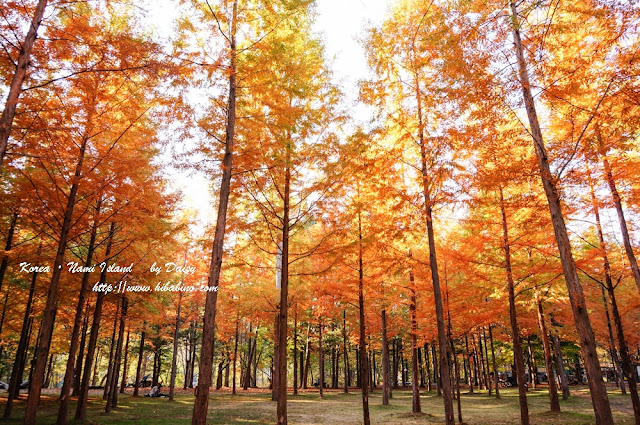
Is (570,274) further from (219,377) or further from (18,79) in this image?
(219,377)

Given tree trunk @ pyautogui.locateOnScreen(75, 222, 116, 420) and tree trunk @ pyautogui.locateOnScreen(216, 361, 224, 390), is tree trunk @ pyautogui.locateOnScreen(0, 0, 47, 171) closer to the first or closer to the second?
tree trunk @ pyautogui.locateOnScreen(75, 222, 116, 420)

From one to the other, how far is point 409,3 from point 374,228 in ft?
21.9

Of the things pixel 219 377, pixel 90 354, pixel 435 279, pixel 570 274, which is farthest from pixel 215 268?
pixel 219 377

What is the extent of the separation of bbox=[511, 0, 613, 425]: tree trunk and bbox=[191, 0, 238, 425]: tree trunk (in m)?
6.08

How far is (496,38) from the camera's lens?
24.1 feet

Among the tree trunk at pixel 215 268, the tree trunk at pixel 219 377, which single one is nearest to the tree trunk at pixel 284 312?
the tree trunk at pixel 215 268

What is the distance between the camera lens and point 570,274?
700 cm

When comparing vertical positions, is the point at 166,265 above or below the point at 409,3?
below

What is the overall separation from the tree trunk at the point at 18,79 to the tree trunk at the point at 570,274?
8.19 metres

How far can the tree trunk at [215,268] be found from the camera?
21.6 ft

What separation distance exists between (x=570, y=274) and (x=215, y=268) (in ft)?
24.4

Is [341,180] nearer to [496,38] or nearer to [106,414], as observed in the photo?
[496,38]

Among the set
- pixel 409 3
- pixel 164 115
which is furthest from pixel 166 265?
pixel 409 3

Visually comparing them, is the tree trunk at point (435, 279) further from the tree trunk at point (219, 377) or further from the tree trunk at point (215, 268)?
the tree trunk at point (219, 377)
